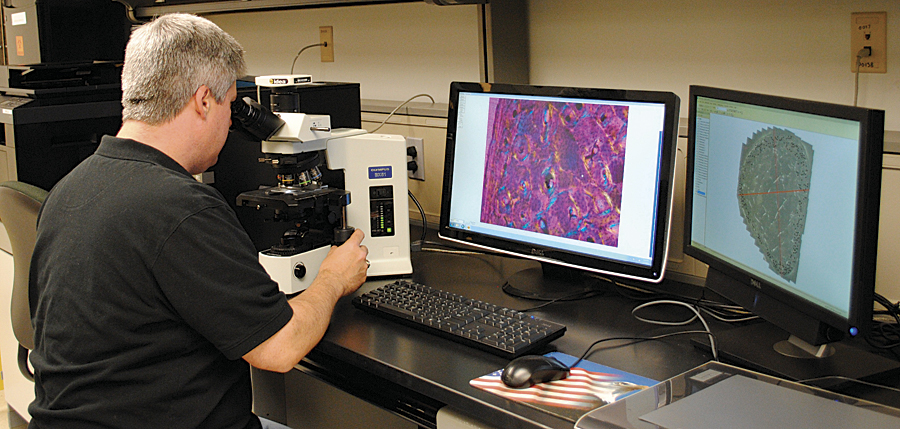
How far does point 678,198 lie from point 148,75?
103cm

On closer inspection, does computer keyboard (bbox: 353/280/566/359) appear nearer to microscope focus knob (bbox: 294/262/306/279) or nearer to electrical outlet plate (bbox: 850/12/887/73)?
microscope focus knob (bbox: 294/262/306/279)

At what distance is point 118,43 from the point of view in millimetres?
3268

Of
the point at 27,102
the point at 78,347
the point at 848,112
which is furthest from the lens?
the point at 27,102

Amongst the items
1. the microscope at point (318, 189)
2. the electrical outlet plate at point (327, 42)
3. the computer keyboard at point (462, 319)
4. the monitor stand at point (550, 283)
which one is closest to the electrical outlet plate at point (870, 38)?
the monitor stand at point (550, 283)

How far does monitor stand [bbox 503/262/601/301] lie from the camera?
4.79 ft

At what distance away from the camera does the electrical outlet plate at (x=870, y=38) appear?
4.49 feet

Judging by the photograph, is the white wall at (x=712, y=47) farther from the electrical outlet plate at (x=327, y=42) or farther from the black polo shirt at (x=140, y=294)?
the black polo shirt at (x=140, y=294)

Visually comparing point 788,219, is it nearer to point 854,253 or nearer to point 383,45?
point 854,253

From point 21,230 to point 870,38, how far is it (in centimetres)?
183

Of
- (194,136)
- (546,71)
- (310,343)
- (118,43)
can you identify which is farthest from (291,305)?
(118,43)

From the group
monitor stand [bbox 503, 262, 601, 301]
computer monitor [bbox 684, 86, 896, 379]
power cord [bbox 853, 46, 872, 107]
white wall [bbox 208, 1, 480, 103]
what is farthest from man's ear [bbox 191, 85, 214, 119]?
power cord [bbox 853, 46, 872, 107]

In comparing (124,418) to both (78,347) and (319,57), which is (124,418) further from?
(319,57)

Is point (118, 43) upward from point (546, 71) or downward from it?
upward

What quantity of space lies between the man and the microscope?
234 millimetres
